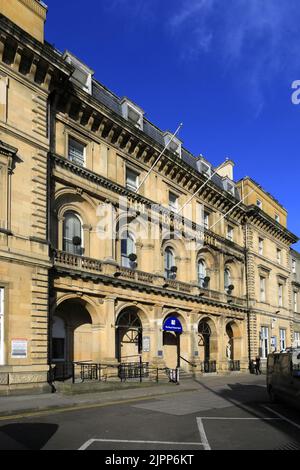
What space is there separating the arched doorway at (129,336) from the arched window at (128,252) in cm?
266

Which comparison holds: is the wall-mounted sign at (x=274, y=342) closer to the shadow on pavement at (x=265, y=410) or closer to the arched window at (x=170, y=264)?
the arched window at (x=170, y=264)

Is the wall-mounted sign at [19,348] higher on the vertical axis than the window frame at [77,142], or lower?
lower

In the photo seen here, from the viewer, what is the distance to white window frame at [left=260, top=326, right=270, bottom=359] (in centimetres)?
4225

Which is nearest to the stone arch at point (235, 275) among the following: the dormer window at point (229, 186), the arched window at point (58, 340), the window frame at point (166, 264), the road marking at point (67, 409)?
the dormer window at point (229, 186)

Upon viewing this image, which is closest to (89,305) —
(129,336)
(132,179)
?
(129,336)

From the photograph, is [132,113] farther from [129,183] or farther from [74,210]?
[74,210]

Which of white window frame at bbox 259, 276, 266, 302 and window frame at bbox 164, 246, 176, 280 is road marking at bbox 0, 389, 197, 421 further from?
white window frame at bbox 259, 276, 266, 302

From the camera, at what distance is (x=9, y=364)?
18.1 metres

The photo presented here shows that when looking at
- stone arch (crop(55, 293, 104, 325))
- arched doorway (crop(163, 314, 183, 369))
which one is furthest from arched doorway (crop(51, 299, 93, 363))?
arched doorway (crop(163, 314, 183, 369))

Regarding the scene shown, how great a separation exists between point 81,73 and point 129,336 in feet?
49.5

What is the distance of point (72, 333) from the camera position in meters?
24.2

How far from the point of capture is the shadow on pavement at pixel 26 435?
903 centimetres
